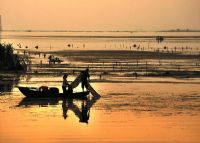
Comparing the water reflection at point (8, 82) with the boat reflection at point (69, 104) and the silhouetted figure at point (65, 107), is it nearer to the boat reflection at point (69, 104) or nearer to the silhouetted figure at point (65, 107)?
the boat reflection at point (69, 104)

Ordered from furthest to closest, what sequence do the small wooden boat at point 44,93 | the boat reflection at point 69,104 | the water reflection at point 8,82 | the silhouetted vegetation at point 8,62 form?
1. the silhouetted vegetation at point 8,62
2. the water reflection at point 8,82
3. the small wooden boat at point 44,93
4. the boat reflection at point 69,104

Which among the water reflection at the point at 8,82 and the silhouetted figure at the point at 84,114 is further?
the water reflection at the point at 8,82

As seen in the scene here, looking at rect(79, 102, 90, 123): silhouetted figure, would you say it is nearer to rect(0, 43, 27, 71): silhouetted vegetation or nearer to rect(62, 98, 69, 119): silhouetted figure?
rect(62, 98, 69, 119): silhouetted figure

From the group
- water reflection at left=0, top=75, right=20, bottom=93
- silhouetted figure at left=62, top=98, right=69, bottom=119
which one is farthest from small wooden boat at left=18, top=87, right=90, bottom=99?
water reflection at left=0, top=75, right=20, bottom=93

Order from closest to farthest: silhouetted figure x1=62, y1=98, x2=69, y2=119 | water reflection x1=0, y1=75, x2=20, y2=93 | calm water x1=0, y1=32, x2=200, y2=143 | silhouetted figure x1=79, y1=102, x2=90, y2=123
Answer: calm water x1=0, y1=32, x2=200, y2=143
silhouetted figure x1=79, y1=102, x2=90, y2=123
silhouetted figure x1=62, y1=98, x2=69, y2=119
water reflection x1=0, y1=75, x2=20, y2=93

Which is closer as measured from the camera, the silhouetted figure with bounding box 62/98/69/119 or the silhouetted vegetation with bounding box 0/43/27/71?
the silhouetted figure with bounding box 62/98/69/119

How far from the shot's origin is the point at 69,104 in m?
36.9

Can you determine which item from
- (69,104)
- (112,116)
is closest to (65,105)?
(69,104)

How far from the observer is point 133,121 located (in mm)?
29578

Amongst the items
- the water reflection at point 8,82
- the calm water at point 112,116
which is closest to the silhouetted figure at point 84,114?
the calm water at point 112,116

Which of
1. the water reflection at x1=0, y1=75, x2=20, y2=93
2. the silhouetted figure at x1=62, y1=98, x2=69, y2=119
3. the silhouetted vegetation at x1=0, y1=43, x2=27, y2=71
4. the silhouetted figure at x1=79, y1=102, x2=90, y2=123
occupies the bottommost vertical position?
the silhouetted figure at x1=79, y1=102, x2=90, y2=123

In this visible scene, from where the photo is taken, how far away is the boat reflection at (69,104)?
32969 millimetres

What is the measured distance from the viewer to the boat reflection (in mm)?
32969

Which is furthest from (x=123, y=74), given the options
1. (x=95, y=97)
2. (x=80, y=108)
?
(x=80, y=108)
